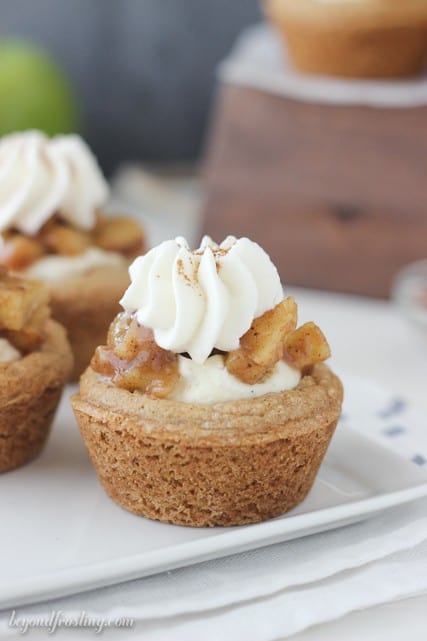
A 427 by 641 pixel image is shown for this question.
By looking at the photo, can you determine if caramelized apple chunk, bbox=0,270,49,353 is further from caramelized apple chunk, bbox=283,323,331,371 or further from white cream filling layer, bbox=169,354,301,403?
caramelized apple chunk, bbox=283,323,331,371

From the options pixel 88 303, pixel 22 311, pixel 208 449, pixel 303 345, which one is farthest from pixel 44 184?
pixel 208 449

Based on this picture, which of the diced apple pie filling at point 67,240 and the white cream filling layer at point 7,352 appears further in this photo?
the diced apple pie filling at point 67,240

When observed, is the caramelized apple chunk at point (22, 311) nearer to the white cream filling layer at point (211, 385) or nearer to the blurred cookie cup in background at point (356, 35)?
the white cream filling layer at point (211, 385)

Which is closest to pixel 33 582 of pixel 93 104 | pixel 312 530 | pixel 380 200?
pixel 312 530

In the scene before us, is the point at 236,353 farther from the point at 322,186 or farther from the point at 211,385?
the point at 322,186

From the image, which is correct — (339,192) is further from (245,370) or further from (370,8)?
(245,370)

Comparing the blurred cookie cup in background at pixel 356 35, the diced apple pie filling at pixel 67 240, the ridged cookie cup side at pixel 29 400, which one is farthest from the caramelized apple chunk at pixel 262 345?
the blurred cookie cup in background at pixel 356 35

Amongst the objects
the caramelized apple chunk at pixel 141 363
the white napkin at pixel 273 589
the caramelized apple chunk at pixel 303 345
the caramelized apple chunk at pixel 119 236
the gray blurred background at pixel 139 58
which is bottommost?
the gray blurred background at pixel 139 58
